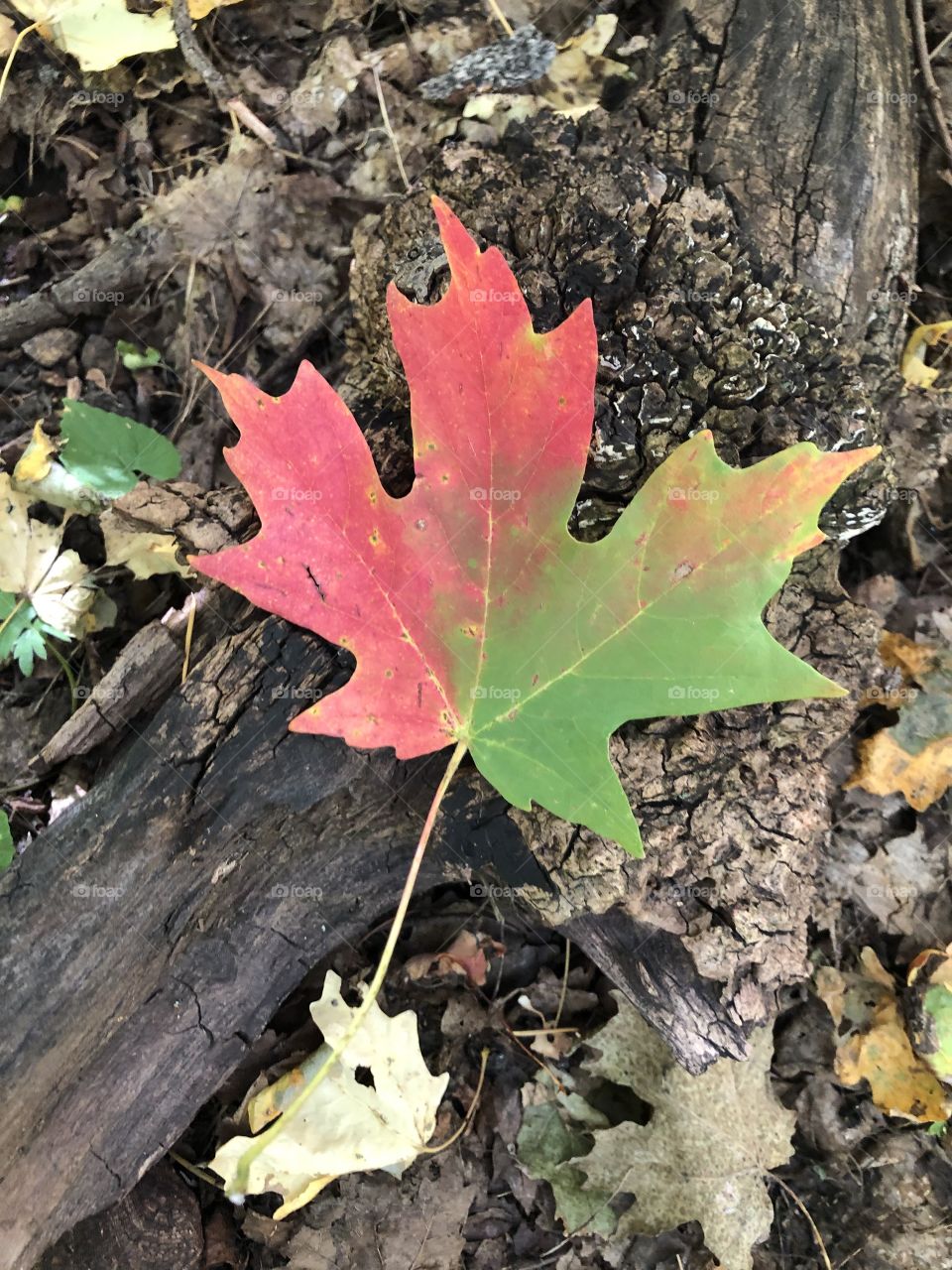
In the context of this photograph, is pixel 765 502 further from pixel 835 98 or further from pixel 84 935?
pixel 84 935

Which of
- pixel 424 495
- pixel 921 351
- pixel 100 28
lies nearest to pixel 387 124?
pixel 100 28
